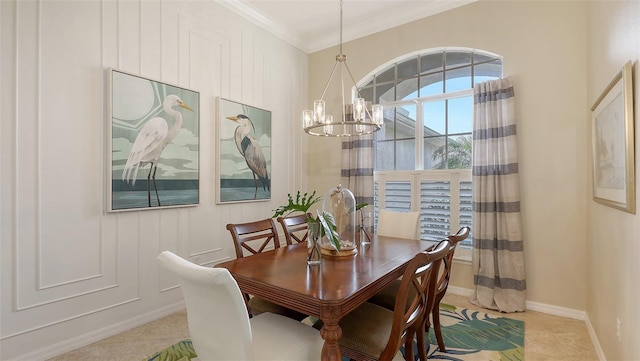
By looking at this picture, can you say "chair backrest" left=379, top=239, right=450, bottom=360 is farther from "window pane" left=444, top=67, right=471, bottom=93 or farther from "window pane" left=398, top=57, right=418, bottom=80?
"window pane" left=398, top=57, right=418, bottom=80

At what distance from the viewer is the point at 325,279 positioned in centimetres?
162

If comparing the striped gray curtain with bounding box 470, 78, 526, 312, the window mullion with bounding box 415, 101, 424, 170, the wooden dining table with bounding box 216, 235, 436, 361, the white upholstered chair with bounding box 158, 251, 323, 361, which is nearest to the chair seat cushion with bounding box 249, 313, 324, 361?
the white upholstered chair with bounding box 158, 251, 323, 361

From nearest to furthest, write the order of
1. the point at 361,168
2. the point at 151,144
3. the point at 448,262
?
the point at 448,262, the point at 151,144, the point at 361,168

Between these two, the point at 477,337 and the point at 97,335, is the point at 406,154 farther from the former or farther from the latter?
the point at 97,335

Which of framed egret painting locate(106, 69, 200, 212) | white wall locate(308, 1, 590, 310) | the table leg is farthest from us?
white wall locate(308, 1, 590, 310)

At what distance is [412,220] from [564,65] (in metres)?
1.95

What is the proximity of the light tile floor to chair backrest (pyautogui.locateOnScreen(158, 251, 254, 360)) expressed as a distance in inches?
48.4

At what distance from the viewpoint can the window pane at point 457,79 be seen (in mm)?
3445

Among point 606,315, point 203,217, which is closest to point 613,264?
point 606,315

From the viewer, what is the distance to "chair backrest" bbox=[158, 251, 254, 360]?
1224 mm

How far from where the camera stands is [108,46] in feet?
Result: 8.18

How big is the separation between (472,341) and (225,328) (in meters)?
2.01

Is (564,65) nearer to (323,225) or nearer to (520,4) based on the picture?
(520,4)

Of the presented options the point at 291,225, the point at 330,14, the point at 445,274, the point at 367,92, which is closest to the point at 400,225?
the point at 445,274
